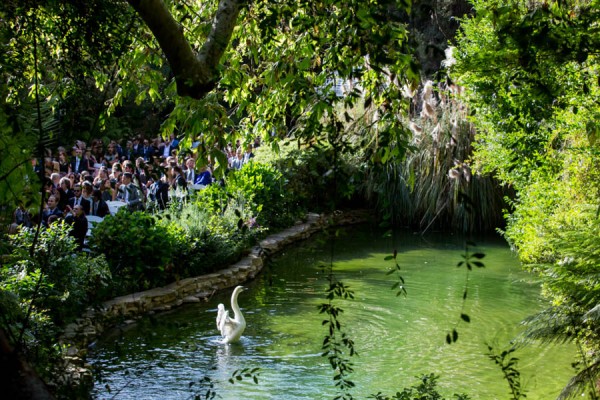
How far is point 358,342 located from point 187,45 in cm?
690

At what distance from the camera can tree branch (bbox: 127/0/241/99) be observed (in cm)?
400

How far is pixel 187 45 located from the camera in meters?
4.21

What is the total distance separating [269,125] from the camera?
5.85m

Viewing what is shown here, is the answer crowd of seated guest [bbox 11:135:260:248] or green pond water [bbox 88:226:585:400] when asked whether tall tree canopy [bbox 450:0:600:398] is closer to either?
green pond water [bbox 88:226:585:400]

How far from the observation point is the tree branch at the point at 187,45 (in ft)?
13.1

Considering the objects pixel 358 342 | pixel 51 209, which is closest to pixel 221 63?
pixel 358 342

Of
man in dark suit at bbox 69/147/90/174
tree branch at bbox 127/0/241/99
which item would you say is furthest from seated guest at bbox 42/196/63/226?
tree branch at bbox 127/0/241/99

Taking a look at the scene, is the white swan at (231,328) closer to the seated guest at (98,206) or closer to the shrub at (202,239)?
the shrub at (202,239)

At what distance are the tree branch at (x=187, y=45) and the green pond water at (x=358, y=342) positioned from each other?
251 centimetres

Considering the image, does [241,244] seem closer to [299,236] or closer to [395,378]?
[299,236]

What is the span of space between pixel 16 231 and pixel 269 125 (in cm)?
590

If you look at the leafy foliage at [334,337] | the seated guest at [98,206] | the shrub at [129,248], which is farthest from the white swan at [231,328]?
the leafy foliage at [334,337]

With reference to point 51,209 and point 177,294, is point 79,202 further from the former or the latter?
point 177,294

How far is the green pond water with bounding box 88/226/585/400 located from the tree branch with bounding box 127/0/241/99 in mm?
2511
